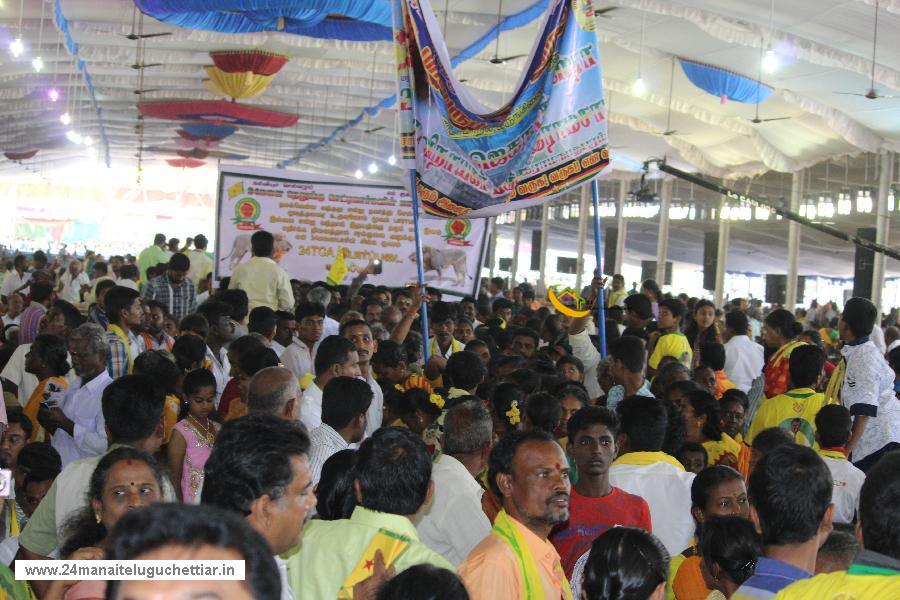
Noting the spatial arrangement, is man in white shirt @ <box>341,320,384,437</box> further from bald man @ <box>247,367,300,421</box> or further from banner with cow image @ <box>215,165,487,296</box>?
banner with cow image @ <box>215,165,487,296</box>

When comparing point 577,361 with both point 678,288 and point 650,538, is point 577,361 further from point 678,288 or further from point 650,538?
point 678,288

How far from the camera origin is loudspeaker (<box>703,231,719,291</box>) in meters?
24.5

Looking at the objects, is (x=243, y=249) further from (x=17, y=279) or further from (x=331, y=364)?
(x=331, y=364)

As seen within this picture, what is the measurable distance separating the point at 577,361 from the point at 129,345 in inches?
103

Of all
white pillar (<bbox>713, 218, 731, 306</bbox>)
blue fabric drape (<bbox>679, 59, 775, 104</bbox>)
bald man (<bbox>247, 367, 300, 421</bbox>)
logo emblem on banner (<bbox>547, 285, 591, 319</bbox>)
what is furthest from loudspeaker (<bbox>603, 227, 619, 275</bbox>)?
bald man (<bbox>247, 367, 300, 421</bbox>)

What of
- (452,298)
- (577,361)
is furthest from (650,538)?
(452,298)

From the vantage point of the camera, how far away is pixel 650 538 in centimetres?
271

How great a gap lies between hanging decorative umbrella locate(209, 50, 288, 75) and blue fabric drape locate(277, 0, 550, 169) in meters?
2.96

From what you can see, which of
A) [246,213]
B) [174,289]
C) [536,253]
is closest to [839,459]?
[174,289]

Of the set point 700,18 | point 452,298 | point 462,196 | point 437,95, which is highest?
point 700,18

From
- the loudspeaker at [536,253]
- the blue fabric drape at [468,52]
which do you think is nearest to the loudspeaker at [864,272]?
the blue fabric drape at [468,52]

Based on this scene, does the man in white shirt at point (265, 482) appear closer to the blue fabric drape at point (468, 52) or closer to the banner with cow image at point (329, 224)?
the banner with cow image at point (329, 224)

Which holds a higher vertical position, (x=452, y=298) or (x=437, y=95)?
(x=437, y=95)

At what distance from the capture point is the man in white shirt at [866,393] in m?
5.60
